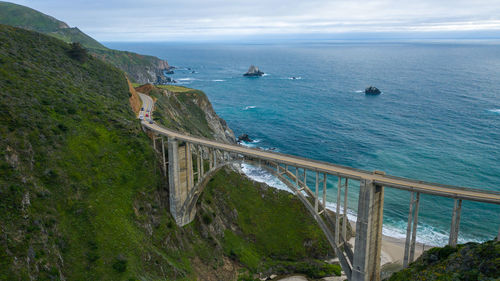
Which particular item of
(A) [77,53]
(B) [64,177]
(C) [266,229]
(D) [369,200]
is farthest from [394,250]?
(A) [77,53]

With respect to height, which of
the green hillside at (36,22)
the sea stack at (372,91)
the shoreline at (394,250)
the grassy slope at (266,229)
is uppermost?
the green hillside at (36,22)

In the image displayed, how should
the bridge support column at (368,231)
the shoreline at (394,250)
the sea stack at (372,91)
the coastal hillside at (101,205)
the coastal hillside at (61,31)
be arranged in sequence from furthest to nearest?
the coastal hillside at (61,31) < the sea stack at (372,91) < the shoreline at (394,250) < the coastal hillside at (101,205) < the bridge support column at (368,231)

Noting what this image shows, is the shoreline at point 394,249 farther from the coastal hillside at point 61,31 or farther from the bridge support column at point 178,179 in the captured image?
the coastal hillside at point 61,31

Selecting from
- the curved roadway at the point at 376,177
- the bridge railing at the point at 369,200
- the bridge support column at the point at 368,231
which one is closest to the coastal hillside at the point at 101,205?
the curved roadway at the point at 376,177

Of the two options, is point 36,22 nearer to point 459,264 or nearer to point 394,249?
point 394,249

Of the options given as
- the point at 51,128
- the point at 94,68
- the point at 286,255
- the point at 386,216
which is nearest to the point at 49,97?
the point at 51,128

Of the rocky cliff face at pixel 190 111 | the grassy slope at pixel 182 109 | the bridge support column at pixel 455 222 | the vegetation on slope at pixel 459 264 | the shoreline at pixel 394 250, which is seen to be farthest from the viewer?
the rocky cliff face at pixel 190 111
